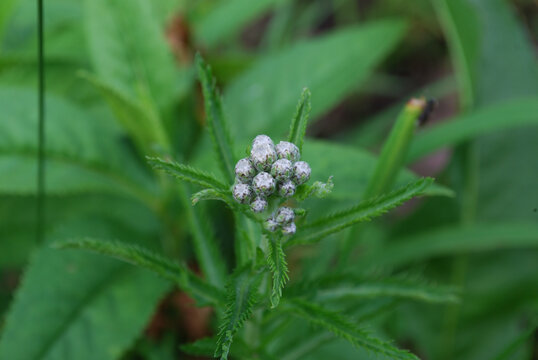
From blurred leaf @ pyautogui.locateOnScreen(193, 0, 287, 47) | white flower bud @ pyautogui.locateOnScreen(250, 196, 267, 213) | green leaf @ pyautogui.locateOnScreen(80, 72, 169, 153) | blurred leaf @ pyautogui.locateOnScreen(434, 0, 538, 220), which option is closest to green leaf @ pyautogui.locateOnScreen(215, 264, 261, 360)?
white flower bud @ pyautogui.locateOnScreen(250, 196, 267, 213)

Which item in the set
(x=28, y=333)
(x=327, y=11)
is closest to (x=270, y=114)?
(x=28, y=333)


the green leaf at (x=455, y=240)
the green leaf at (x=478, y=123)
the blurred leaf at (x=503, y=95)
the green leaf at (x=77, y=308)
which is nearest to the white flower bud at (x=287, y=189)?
the green leaf at (x=77, y=308)

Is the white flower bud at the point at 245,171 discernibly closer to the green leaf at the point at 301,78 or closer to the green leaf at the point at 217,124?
the green leaf at the point at 217,124

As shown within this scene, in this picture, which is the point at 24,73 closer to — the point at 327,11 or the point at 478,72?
the point at 478,72

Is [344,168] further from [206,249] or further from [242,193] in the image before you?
[242,193]

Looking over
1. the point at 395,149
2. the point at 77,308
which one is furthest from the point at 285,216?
the point at 77,308

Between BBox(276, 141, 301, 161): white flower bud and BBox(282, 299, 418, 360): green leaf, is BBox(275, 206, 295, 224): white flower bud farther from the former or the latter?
BBox(282, 299, 418, 360): green leaf
